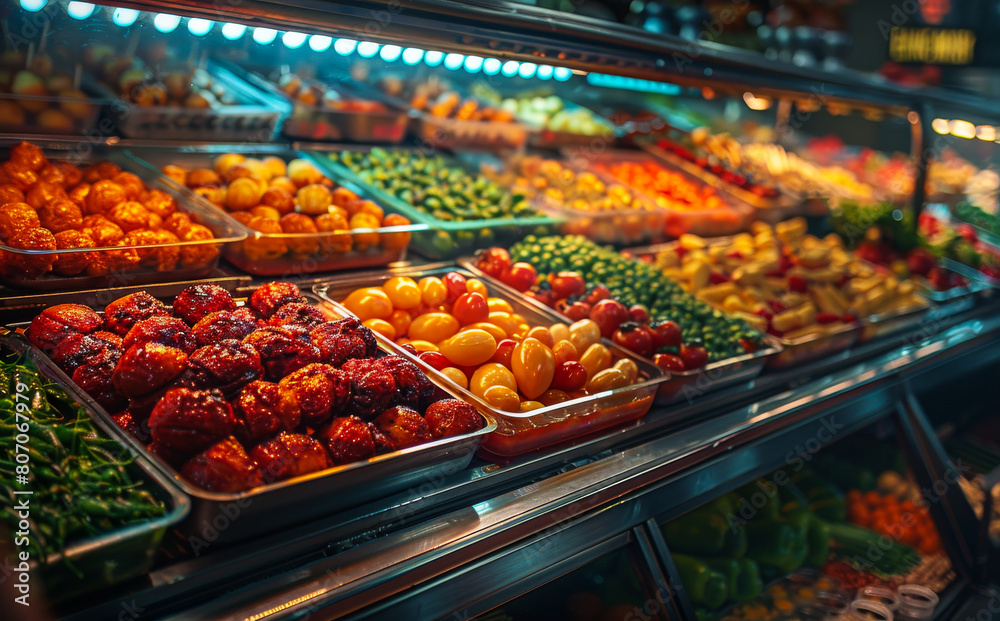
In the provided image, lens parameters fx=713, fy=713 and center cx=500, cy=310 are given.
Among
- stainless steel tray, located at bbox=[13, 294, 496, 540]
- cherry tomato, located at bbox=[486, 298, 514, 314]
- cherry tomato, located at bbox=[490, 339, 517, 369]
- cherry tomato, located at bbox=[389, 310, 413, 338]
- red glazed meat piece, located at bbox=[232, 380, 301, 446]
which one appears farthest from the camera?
cherry tomato, located at bbox=[486, 298, 514, 314]

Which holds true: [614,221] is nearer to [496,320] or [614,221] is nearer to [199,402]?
[496,320]

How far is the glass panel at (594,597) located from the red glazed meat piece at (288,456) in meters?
0.69

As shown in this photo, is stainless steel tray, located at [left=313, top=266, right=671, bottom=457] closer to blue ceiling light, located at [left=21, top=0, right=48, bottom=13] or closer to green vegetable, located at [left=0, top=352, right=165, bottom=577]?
green vegetable, located at [left=0, top=352, right=165, bottom=577]

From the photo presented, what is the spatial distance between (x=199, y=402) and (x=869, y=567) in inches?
125

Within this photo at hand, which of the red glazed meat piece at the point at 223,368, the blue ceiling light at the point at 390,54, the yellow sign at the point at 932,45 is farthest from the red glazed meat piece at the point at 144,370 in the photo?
the yellow sign at the point at 932,45

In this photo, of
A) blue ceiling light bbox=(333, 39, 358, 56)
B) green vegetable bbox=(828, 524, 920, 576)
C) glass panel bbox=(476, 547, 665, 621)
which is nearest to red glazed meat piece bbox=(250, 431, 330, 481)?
glass panel bbox=(476, 547, 665, 621)

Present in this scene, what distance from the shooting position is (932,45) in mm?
7891

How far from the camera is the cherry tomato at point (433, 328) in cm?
223

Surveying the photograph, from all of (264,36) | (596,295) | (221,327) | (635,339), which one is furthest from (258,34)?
(635,339)

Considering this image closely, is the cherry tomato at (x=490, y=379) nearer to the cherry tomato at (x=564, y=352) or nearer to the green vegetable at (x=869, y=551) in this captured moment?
the cherry tomato at (x=564, y=352)

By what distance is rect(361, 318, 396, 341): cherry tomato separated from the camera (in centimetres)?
217

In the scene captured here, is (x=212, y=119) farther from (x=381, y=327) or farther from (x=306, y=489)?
(x=306, y=489)

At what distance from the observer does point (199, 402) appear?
1.36 m

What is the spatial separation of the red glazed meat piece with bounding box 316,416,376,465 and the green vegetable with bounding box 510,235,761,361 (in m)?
1.46
